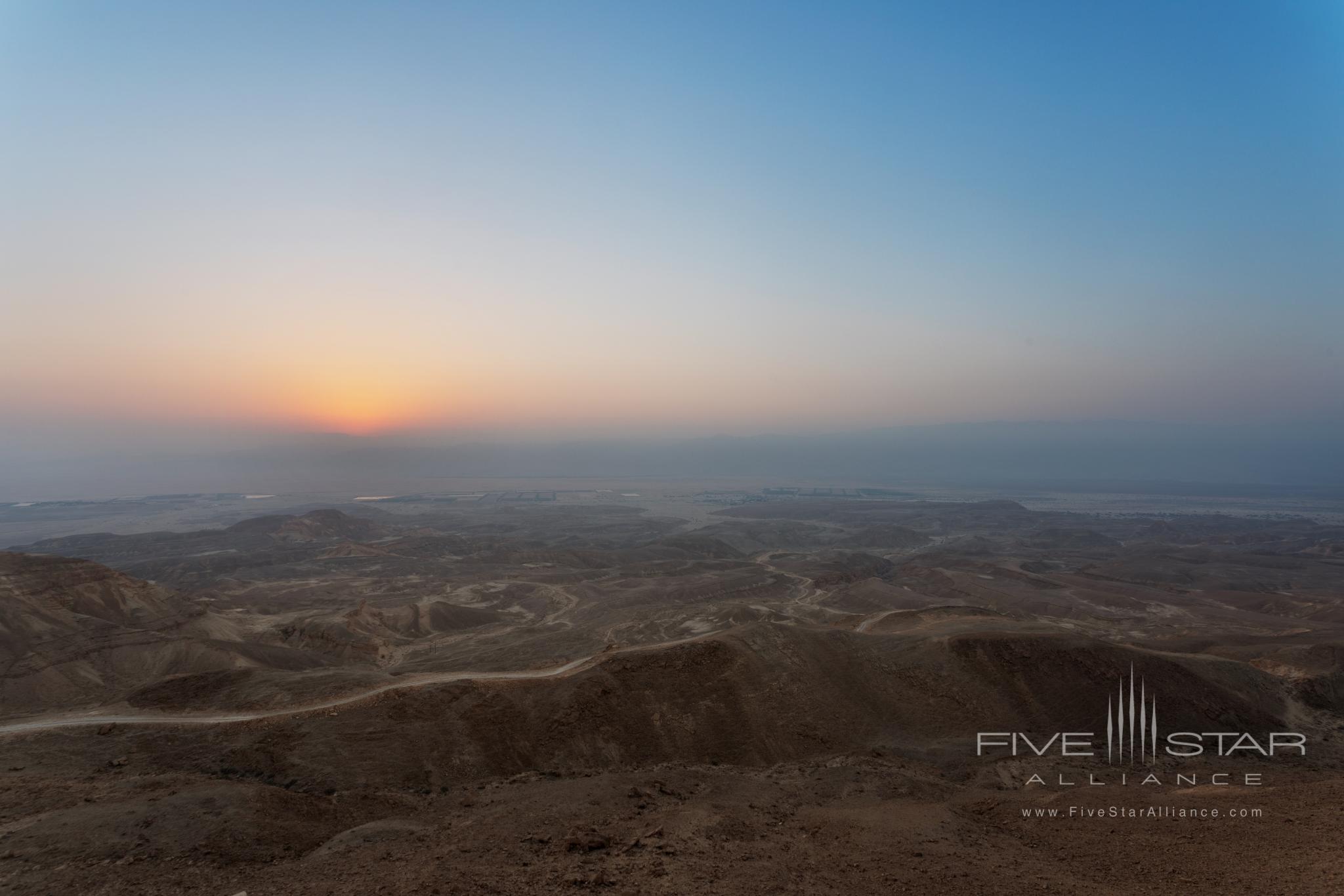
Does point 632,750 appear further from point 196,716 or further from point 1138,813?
point 196,716

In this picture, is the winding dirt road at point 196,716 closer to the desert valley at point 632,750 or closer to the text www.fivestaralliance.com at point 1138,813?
the desert valley at point 632,750

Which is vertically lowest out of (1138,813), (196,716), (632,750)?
(632,750)

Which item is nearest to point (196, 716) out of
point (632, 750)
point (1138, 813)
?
point (632, 750)

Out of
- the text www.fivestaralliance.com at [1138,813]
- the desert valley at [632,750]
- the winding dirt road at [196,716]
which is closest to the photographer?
the desert valley at [632,750]

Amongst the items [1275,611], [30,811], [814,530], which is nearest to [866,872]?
[30,811]

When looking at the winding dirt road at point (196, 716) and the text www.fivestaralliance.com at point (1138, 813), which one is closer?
the text www.fivestaralliance.com at point (1138, 813)

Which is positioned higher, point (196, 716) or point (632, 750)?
point (196, 716)

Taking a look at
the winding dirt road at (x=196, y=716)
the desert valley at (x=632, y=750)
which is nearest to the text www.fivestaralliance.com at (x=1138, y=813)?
the desert valley at (x=632, y=750)

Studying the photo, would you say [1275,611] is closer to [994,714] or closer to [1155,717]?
[1155,717]

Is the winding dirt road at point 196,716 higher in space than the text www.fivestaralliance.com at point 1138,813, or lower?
lower
